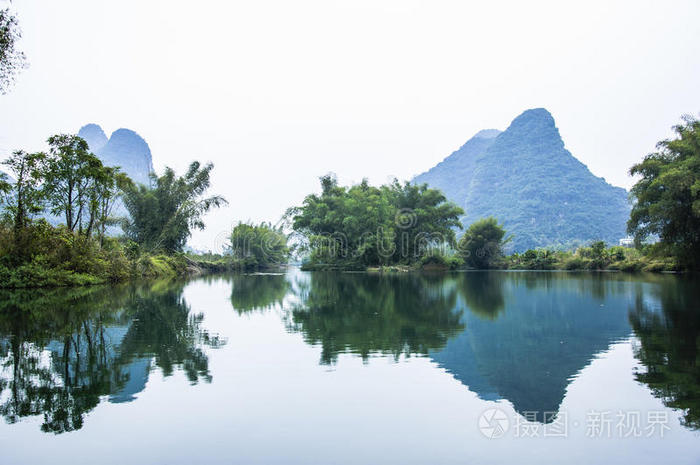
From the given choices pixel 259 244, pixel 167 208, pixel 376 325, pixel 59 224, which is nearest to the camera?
pixel 376 325

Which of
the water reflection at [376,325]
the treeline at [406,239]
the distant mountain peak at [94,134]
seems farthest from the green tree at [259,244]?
the distant mountain peak at [94,134]

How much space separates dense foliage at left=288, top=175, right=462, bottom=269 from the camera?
33.8 metres

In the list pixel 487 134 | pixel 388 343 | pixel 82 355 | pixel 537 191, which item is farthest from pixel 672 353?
pixel 487 134

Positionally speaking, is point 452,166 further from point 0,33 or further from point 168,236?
point 0,33

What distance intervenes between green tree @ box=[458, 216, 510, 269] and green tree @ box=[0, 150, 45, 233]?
3032cm

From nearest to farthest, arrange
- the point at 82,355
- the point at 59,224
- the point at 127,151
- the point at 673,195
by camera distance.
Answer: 1. the point at 82,355
2. the point at 59,224
3. the point at 673,195
4. the point at 127,151

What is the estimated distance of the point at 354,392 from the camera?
356cm

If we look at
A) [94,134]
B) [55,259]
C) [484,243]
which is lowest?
[55,259]

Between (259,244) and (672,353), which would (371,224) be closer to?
(259,244)

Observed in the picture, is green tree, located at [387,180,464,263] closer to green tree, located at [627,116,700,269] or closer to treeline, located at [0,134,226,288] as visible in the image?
green tree, located at [627,116,700,269]

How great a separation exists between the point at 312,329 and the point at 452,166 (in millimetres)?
147336

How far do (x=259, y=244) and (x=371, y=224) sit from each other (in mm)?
12111

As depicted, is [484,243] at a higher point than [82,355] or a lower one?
higher

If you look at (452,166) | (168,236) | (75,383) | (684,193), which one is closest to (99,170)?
(168,236)
